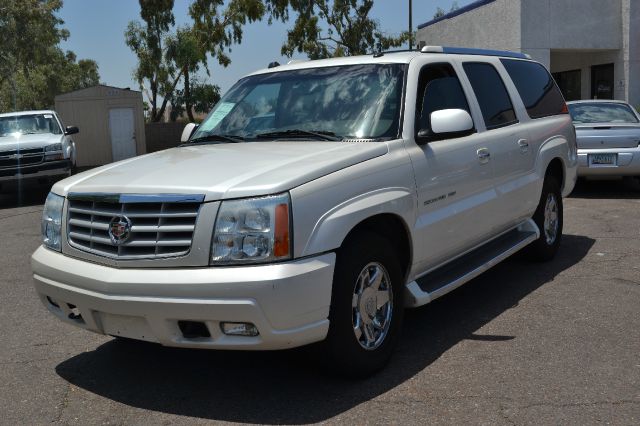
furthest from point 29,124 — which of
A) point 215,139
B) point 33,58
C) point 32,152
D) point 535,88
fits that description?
point 33,58

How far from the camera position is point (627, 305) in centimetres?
548

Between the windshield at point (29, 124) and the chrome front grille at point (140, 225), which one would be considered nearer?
the chrome front grille at point (140, 225)

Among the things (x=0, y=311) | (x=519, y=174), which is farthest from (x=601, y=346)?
(x=0, y=311)

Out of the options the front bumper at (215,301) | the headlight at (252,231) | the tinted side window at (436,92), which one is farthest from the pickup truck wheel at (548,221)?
the headlight at (252,231)

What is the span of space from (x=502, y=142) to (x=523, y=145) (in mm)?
452

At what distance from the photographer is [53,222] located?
14.0ft

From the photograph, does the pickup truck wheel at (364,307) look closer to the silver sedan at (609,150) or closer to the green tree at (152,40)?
the silver sedan at (609,150)

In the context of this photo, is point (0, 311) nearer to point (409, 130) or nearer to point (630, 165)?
point (409, 130)

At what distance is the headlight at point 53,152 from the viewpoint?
14211mm

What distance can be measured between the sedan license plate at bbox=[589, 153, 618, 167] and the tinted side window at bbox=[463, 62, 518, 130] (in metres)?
5.45

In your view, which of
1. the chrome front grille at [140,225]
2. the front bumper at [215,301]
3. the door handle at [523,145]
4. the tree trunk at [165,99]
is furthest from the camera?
the tree trunk at [165,99]

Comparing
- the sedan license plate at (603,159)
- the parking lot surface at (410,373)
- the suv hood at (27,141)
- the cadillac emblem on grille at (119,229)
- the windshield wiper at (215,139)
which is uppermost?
the windshield wiper at (215,139)

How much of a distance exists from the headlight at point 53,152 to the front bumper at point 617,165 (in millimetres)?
9786

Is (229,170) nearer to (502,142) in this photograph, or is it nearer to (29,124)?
(502,142)
